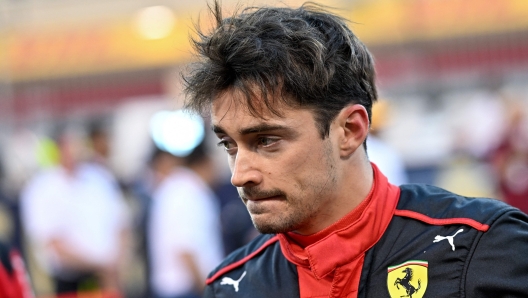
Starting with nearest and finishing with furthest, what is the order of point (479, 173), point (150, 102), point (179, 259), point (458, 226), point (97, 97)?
point (458, 226)
point (179, 259)
point (479, 173)
point (150, 102)
point (97, 97)

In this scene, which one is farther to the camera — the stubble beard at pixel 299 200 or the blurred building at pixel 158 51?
the blurred building at pixel 158 51

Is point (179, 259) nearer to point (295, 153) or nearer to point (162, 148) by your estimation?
Result: point (162, 148)

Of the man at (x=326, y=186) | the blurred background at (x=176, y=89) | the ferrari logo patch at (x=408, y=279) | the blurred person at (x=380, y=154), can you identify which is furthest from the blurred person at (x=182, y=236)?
the ferrari logo patch at (x=408, y=279)

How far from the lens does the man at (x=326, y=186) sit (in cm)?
238

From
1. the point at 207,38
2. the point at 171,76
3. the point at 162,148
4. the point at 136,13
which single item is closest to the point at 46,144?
the point at 162,148

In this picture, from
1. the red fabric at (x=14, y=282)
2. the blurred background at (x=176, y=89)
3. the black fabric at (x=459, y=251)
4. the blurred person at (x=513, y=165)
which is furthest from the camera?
the blurred background at (x=176, y=89)

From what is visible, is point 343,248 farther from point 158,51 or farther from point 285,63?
point 158,51

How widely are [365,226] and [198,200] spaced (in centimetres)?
342

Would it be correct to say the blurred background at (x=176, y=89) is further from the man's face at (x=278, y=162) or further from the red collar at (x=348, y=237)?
the man's face at (x=278, y=162)

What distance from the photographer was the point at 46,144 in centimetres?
1032

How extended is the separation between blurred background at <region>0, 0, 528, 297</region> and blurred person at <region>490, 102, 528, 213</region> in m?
0.01

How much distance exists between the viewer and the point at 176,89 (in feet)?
28.8

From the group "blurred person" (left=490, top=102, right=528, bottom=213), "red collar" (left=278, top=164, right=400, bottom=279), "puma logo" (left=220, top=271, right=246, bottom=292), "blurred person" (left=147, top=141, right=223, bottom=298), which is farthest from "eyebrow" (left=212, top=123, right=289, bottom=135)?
"blurred person" (left=490, top=102, right=528, bottom=213)

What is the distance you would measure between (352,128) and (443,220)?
1.36ft
